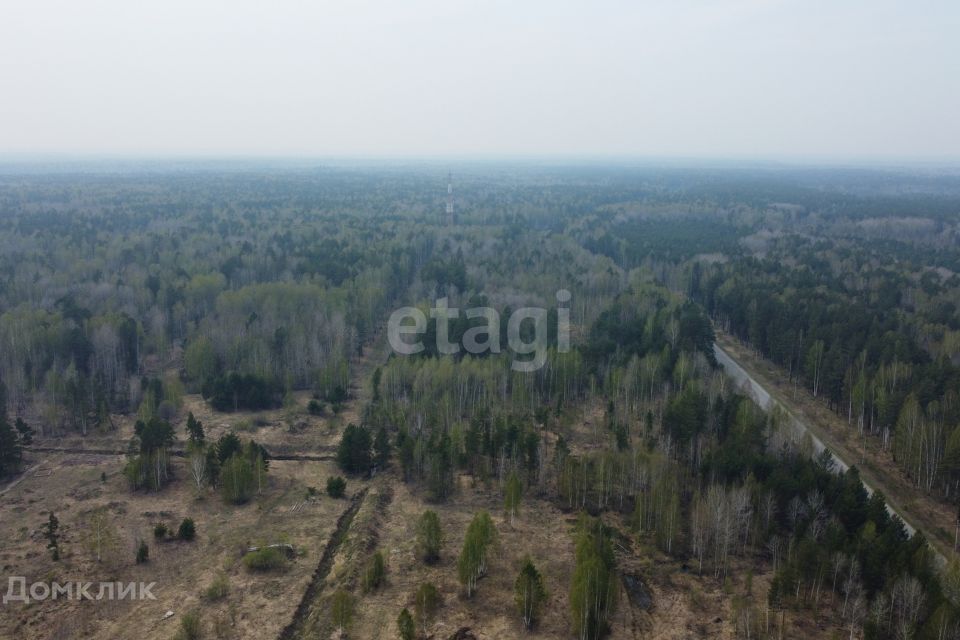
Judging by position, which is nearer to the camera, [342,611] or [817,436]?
[342,611]

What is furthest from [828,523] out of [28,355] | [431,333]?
[28,355]

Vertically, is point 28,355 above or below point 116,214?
below

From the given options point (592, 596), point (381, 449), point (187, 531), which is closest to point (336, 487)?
point (381, 449)

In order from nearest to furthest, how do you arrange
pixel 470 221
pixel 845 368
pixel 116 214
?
pixel 845 368
pixel 116 214
pixel 470 221

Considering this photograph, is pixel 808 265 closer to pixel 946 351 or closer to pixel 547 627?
pixel 946 351

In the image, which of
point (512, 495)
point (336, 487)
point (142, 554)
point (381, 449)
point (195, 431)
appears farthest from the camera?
point (195, 431)

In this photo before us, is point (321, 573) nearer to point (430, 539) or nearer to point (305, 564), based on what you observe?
point (305, 564)

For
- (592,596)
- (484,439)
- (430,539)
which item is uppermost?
(484,439)
